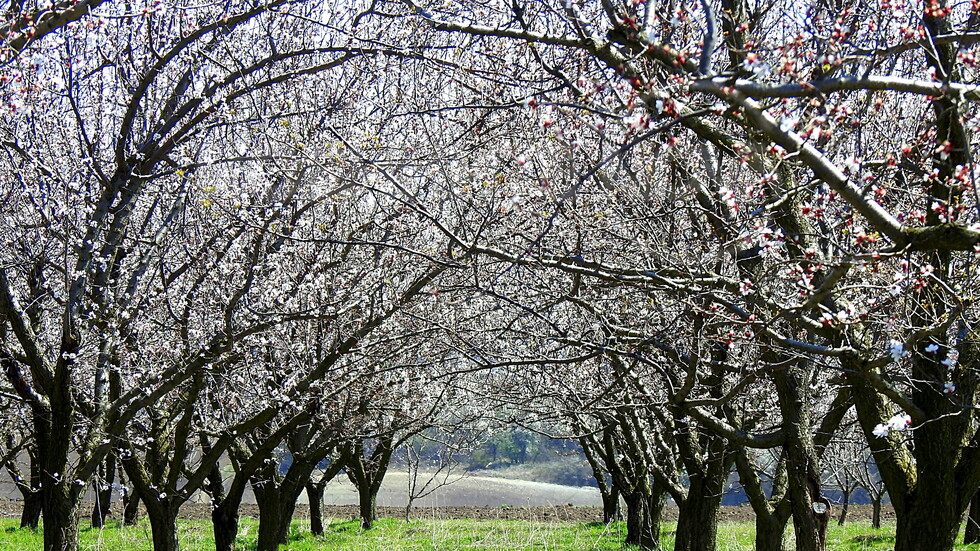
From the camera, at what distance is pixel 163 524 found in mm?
10578

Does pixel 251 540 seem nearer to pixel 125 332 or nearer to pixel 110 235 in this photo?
pixel 125 332

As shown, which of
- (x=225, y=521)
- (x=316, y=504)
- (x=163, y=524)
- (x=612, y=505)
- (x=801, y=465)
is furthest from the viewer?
(x=612, y=505)

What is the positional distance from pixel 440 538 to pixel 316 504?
4.88 m

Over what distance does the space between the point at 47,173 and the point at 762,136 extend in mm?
6737

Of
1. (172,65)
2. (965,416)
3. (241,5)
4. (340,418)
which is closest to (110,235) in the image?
(172,65)

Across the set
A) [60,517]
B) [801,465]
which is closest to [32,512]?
[60,517]

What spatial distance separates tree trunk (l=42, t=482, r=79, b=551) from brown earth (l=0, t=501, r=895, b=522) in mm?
17933

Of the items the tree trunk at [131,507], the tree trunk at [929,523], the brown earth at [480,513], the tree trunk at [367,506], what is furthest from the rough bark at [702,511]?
the brown earth at [480,513]

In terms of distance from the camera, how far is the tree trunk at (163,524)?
1055cm

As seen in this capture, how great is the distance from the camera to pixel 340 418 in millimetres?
11156

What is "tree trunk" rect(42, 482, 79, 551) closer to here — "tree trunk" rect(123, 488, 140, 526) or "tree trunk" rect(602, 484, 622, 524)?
"tree trunk" rect(123, 488, 140, 526)

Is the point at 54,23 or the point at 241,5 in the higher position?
the point at 241,5

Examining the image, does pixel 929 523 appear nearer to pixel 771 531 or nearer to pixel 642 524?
pixel 771 531

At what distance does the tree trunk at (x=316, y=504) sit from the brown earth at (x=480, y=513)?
5334 millimetres
